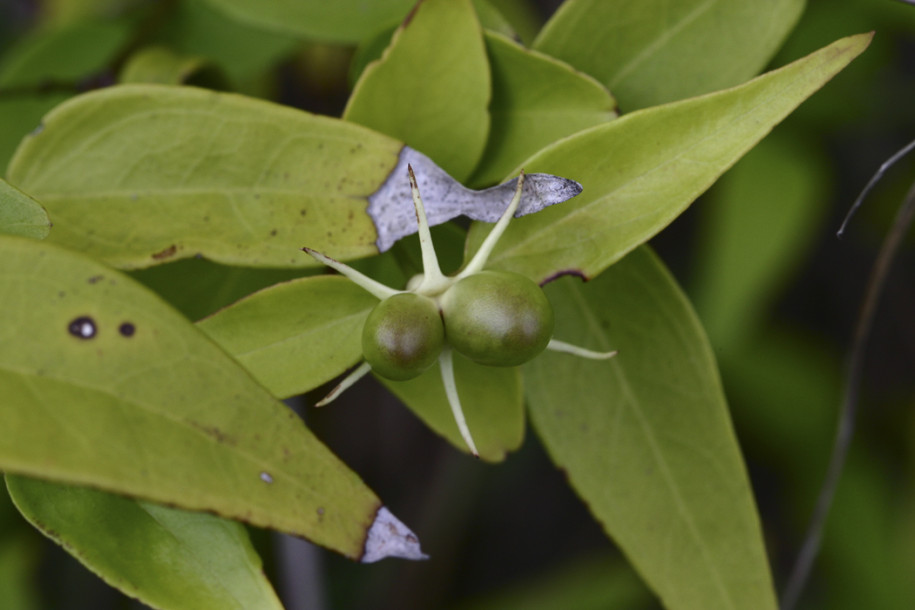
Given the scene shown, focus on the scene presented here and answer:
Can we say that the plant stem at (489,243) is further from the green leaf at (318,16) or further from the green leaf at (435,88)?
the green leaf at (318,16)

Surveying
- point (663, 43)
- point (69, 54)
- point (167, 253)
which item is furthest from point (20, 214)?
point (69, 54)

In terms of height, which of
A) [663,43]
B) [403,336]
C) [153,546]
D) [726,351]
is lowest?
[726,351]

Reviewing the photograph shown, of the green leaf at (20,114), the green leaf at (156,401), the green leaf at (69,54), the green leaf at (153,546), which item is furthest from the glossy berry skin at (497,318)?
the green leaf at (69,54)

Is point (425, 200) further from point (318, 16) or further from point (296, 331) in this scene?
point (318, 16)

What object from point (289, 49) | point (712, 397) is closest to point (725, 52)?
point (712, 397)

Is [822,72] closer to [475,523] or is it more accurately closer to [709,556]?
[709,556]

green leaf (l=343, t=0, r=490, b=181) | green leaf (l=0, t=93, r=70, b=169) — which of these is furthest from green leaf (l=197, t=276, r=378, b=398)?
green leaf (l=0, t=93, r=70, b=169)
